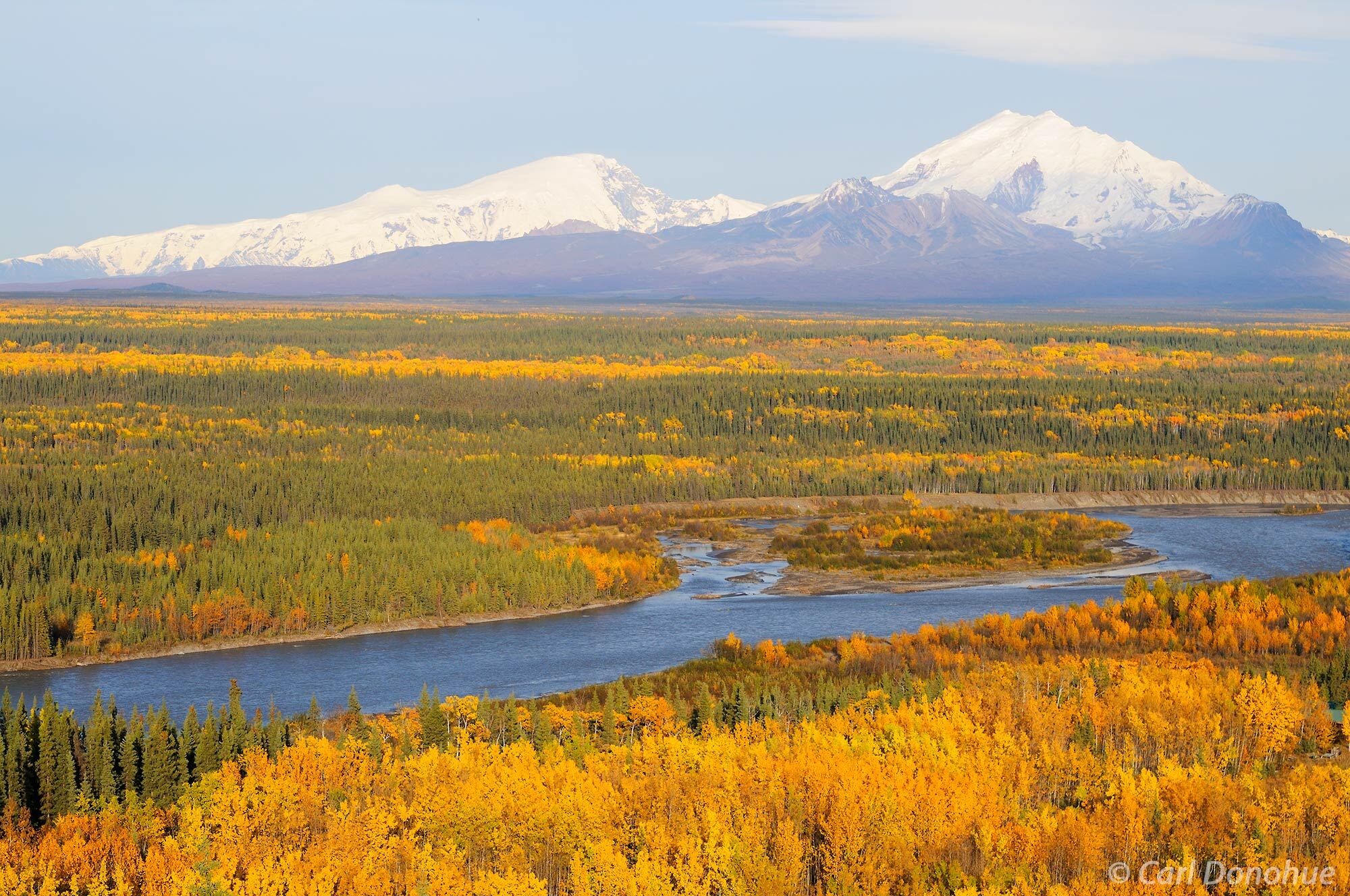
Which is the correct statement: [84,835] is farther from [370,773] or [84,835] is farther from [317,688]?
[317,688]

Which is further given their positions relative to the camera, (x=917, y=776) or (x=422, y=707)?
(x=422, y=707)

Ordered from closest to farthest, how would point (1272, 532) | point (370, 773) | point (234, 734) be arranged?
point (370, 773), point (234, 734), point (1272, 532)

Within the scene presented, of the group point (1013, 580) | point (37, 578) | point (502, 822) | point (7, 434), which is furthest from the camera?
point (7, 434)

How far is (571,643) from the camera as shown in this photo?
10919cm

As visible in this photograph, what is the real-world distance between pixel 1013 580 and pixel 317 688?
202ft

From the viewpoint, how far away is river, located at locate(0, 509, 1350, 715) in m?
95.5

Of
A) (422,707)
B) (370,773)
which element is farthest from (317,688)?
(370,773)

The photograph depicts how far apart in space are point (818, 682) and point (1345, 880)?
34347mm

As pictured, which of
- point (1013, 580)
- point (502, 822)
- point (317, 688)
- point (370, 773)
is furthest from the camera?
point (1013, 580)

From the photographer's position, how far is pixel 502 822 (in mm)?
65125

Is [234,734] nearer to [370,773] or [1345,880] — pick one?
[370,773]

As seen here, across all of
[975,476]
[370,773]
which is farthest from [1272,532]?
[370,773]

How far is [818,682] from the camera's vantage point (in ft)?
293

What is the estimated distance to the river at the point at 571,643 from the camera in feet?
313
